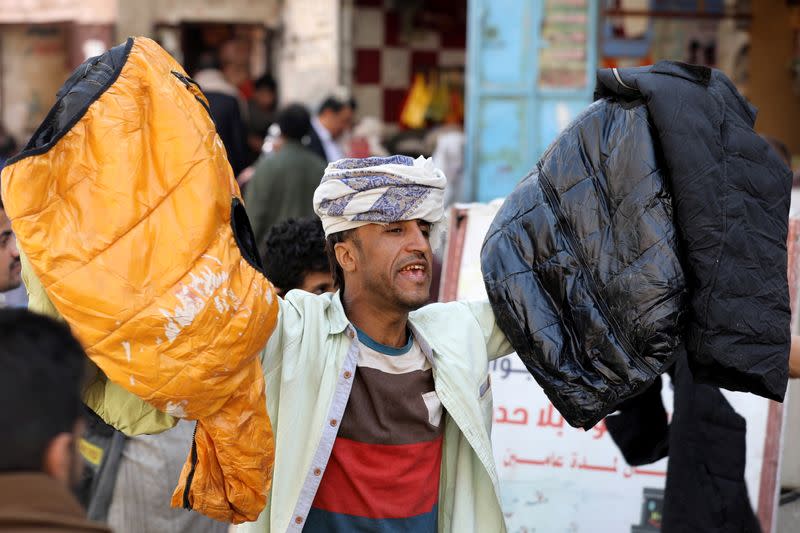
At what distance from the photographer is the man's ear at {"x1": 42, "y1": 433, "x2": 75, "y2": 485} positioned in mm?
1667

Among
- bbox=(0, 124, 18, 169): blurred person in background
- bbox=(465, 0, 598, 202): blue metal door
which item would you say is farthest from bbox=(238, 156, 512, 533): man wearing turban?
bbox=(0, 124, 18, 169): blurred person in background

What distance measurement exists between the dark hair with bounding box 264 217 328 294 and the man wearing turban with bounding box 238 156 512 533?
90 centimetres

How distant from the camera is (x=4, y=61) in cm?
1095

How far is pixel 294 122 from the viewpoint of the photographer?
6883 millimetres

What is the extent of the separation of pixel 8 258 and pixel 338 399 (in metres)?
0.99

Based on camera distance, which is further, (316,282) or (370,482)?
(316,282)

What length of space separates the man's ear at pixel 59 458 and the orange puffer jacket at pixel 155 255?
58cm

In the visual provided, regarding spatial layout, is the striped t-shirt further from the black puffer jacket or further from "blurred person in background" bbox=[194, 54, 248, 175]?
"blurred person in background" bbox=[194, 54, 248, 175]

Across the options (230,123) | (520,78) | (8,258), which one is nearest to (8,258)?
(8,258)

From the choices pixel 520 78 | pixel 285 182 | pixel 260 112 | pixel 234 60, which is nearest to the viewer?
pixel 285 182

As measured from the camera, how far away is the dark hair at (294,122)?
6.88 m

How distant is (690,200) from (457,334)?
62 cm

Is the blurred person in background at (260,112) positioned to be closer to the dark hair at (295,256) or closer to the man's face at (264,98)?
the man's face at (264,98)

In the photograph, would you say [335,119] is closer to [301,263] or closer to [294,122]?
[294,122]
